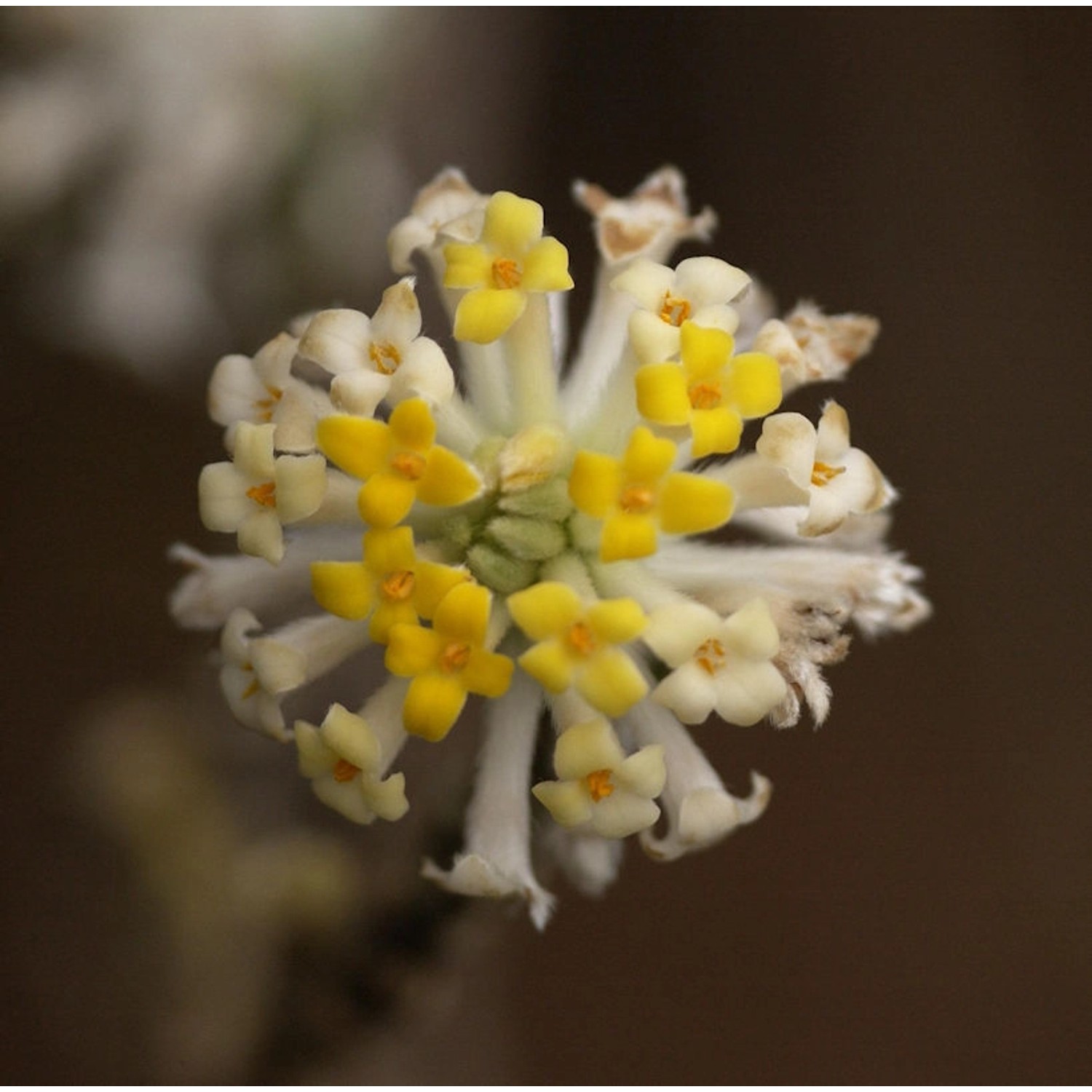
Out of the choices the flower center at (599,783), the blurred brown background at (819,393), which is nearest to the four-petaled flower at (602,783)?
the flower center at (599,783)

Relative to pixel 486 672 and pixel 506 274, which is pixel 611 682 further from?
pixel 506 274

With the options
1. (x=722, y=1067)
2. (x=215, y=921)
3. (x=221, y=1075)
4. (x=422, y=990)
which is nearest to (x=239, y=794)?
(x=215, y=921)

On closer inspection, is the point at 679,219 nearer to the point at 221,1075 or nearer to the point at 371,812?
the point at 371,812

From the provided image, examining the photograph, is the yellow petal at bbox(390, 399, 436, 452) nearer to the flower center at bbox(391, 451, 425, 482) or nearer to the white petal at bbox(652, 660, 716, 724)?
the flower center at bbox(391, 451, 425, 482)

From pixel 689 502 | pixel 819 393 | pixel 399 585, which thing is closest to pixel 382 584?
pixel 399 585

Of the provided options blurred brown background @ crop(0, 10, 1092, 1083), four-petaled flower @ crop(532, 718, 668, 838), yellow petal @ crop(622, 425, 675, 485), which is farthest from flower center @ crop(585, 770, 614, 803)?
blurred brown background @ crop(0, 10, 1092, 1083)

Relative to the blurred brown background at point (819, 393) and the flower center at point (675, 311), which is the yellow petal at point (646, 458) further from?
the blurred brown background at point (819, 393)
